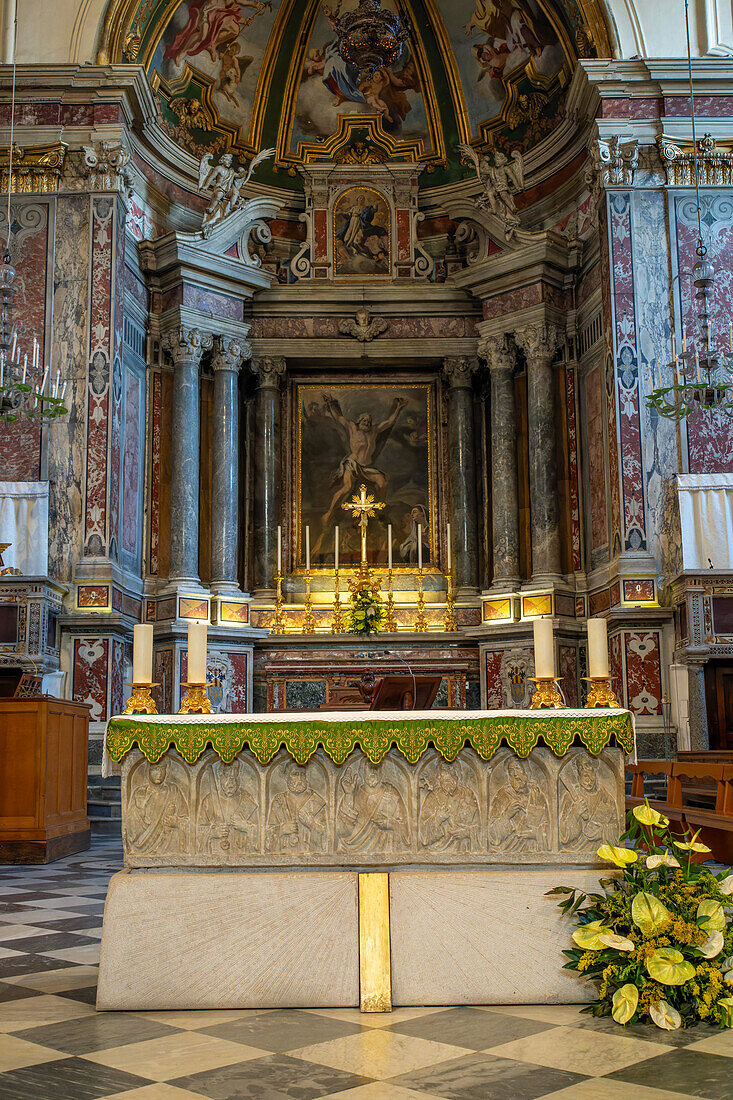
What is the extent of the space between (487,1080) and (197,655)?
257 centimetres

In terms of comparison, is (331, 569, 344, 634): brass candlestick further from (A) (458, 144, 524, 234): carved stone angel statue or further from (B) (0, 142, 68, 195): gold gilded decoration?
(B) (0, 142, 68, 195): gold gilded decoration

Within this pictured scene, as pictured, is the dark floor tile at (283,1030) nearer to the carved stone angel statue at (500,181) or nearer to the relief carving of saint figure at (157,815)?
the relief carving of saint figure at (157,815)

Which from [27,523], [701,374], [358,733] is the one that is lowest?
[358,733]

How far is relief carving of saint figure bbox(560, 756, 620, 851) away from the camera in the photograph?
14.3 feet

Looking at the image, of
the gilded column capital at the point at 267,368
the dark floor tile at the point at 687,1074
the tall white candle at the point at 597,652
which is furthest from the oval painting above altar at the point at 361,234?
the dark floor tile at the point at 687,1074

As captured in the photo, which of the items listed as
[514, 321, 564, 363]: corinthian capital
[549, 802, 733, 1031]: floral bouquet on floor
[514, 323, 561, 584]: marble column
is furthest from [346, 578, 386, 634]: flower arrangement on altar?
[549, 802, 733, 1031]: floral bouquet on floor

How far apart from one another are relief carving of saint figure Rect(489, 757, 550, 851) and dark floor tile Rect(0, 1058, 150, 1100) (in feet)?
5.55

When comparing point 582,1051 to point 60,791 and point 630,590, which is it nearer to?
point 60,791

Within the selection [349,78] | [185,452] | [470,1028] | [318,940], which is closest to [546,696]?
[318,940]

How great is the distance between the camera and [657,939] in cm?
385

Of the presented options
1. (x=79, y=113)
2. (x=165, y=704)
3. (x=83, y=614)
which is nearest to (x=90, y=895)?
(x=83, y=614)

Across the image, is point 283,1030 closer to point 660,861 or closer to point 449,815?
point 449,815

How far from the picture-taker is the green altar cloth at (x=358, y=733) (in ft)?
14.3

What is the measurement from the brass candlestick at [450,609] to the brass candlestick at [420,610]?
0.28 metres
